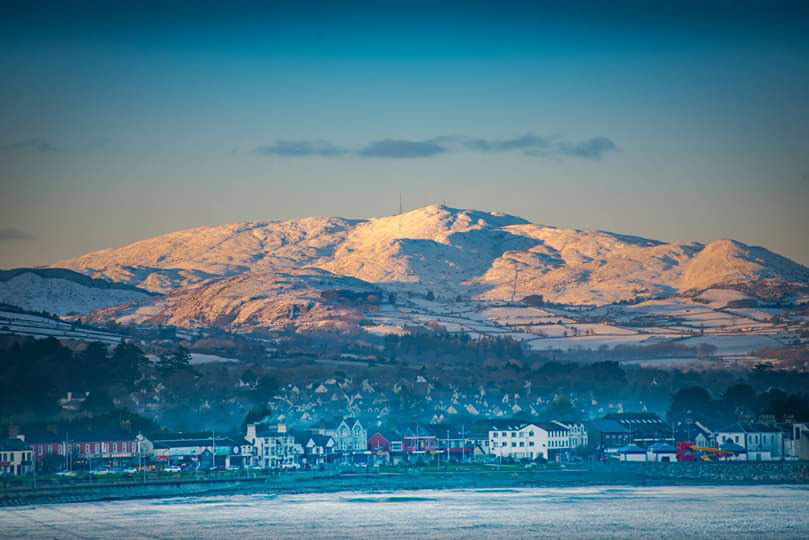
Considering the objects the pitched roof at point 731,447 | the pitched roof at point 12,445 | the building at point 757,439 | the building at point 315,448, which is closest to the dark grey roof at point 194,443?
the building at point 315,448

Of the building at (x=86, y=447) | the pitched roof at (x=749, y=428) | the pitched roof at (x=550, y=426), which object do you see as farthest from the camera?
the pitched roof at (x=550, y=426)

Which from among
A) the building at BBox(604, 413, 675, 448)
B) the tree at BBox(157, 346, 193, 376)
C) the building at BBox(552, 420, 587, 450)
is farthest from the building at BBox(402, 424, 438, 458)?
the tree at BBox(157, 346, 193, 376)

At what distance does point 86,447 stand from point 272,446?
1272 cm

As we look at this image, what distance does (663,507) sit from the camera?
87.8 metres

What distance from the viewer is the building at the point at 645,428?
406 ft

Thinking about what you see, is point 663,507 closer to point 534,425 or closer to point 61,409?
point 534,425

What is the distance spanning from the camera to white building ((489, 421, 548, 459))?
406 ft

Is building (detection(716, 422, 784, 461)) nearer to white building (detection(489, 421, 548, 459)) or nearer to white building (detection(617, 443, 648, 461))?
white building (detection(617, 443, 648, 461))

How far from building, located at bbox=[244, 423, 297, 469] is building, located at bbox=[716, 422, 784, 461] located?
28129 mm

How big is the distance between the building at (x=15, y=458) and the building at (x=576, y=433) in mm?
37502

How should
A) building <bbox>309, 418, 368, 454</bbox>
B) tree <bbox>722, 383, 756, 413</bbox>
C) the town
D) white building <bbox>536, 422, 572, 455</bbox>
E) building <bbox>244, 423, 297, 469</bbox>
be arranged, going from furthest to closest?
tree <bbox>722, 383, 756, 413</bbox>
white building <bbox>536, 422, 572, 455</bbox>
building <bbox>309, 418, 368, 454</bbox>
building <bbox>244, 423, 297, 469</bbox>
the town

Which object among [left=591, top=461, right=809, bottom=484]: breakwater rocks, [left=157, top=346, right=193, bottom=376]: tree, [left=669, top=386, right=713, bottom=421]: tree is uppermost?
[left=157, top=346, right=193, bottom=376]: tree

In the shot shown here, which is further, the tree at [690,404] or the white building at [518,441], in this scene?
the tree at [690,404]

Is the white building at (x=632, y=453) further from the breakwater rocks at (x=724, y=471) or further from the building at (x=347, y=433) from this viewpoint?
the building at (x=347, y=433)
